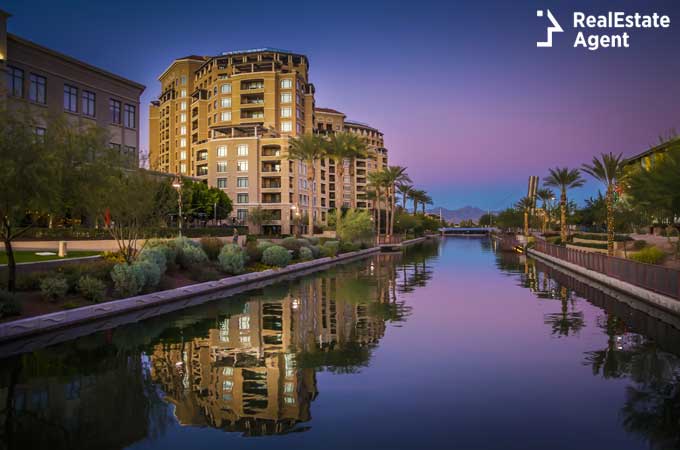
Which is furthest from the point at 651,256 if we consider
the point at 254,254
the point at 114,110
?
the point at 114,110

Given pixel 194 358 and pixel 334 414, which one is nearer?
pixel 334 414

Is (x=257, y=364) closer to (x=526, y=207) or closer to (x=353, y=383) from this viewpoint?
(x=353, y=383)

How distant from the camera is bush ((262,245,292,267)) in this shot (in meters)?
33.8

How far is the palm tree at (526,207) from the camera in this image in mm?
88419

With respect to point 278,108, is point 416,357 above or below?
below

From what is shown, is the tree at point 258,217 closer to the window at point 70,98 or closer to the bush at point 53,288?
the window at point 70,98

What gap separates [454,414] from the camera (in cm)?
874

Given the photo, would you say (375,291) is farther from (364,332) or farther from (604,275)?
(604,275)

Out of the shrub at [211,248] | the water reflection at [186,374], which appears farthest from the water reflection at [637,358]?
the shrub at [211,248]

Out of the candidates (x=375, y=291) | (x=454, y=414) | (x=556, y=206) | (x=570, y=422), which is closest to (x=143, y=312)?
(x=375, y=291)

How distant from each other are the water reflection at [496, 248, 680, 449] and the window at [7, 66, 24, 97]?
133 ft

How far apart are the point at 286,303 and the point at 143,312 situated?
5472 mm

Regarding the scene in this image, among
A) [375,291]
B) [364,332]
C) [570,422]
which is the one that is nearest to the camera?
[570,422]

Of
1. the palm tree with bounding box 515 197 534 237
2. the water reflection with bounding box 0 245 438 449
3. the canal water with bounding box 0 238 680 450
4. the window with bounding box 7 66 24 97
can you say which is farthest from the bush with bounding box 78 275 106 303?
the palm tree with bounding box 515 197 534 237
